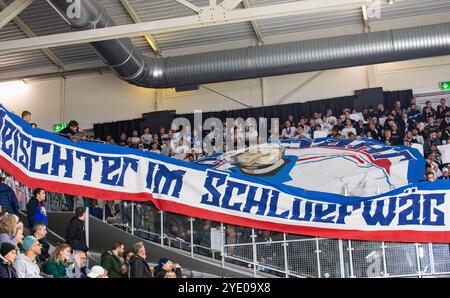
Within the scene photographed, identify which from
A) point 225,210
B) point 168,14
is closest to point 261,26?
point 168,14

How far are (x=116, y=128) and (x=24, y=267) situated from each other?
1329 centimetres

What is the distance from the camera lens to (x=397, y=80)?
1841 cm

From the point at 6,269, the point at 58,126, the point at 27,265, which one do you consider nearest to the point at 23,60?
the point at 58,126

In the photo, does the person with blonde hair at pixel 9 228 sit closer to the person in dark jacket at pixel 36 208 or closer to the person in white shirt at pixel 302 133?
the person in dark jacket at pixel 36 208

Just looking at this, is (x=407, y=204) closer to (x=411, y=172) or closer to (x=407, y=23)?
(x=411, y=172)

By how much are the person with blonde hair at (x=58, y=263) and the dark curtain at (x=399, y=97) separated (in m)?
11.9

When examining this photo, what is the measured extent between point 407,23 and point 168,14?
6.56 meters

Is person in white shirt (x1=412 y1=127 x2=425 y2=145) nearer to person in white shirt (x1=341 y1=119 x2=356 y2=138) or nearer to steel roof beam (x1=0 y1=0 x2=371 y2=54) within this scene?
person in white shirt (x1=341 y1=119 x2=356 y2=138)

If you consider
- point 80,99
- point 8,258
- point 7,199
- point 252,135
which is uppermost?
point 80,99

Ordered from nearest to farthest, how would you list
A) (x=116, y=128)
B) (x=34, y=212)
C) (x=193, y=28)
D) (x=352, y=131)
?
1. (x=34, y=212)
2. (x=352, y=131)
3. (x=193, y=28)
4. (x=116, y=128)

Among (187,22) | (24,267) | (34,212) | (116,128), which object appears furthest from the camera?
(116,128)

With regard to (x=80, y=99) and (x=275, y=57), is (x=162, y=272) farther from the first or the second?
(x=80, y=99)

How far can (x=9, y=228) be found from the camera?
25.1 ft

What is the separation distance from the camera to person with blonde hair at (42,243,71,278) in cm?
806
